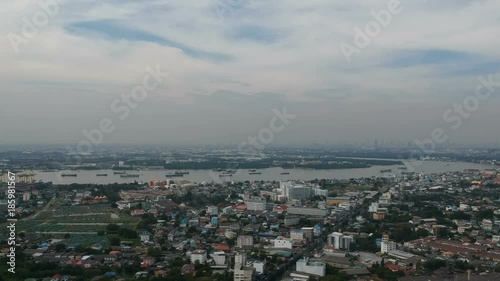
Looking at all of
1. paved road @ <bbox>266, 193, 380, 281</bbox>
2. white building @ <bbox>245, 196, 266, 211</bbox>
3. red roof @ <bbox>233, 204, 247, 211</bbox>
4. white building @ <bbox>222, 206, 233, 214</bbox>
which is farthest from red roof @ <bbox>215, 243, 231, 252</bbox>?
white building @ <bbox>245, 196, 266, 211</bbox>

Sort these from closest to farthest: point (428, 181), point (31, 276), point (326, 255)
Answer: point (31, 276) → point (326, 255) → point (428, 181)

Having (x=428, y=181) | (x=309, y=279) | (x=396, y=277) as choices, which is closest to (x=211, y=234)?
(x=309, y=279)

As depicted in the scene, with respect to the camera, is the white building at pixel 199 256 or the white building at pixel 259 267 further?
the white building at pixel 199 256

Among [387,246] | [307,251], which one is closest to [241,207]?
[307,251]

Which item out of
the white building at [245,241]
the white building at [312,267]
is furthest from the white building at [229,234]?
the white building at [312,267]

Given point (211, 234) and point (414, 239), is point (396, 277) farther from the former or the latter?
point (211, 234)

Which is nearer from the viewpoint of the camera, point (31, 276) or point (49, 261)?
point (31, 276)

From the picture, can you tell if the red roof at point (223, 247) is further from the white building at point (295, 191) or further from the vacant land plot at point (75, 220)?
the white building at point (295, 191)

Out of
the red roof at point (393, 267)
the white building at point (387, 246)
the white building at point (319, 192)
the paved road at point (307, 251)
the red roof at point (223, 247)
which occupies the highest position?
the white building at point (319, 192)
